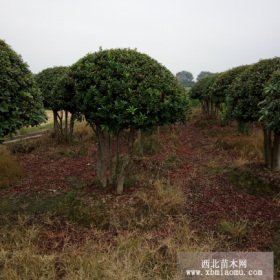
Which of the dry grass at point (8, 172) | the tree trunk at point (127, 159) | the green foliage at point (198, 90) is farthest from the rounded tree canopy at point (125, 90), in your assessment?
the green foliage at point (198, 90)

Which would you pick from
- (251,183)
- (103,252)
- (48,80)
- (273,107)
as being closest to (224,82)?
(251,183)

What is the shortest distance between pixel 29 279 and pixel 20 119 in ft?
8.47

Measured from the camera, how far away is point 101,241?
Answer: 12.3 feet

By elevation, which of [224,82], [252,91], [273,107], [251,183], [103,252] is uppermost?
[224,82]

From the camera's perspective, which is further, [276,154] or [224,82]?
[224,82]

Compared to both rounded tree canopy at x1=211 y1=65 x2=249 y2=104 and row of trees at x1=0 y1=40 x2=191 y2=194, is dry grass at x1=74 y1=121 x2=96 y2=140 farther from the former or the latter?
rounded tree canopy at x1=211 y1=65 x2=249 y2=104

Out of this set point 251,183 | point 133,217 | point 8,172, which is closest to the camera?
point 133,217

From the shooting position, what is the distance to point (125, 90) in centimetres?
402

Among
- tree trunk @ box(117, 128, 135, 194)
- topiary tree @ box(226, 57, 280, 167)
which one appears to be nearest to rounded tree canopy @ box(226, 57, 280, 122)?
topiary tree @ box(226, 57, 280, 167)

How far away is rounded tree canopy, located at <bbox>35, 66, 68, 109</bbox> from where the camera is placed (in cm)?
919

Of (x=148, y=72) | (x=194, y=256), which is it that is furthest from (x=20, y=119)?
(x=194, y=256)

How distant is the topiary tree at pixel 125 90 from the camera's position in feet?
13.2

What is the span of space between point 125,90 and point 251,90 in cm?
341

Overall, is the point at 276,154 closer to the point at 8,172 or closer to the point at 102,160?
the point at 102,160
